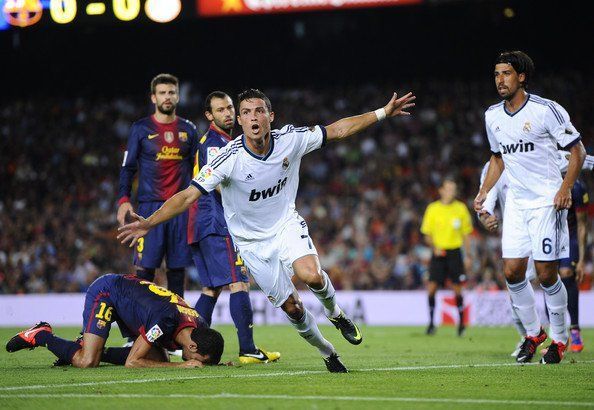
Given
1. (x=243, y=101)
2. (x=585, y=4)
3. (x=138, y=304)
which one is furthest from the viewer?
(x=585, y=4)

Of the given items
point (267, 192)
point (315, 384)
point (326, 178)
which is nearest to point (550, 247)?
point (267, 192)

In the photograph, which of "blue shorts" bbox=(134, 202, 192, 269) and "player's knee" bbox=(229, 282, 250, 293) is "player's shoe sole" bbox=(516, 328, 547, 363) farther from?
"blue shorts" bbox=(134, 202, 192, 269)

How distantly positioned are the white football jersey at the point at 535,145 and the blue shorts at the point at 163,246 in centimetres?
346

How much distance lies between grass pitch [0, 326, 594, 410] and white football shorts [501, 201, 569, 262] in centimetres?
101

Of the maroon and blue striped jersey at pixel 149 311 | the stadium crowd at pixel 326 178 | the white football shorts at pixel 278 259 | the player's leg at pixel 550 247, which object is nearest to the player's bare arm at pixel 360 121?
the white football shorts at pixel 278 259

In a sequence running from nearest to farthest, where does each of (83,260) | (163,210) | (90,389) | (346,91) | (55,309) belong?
(90,389), (163,210), (55,309), (83,260), (346,91)

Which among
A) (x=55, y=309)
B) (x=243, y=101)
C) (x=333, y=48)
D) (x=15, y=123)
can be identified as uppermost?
(x=333, y=48)

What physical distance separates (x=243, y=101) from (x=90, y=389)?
2662 mm

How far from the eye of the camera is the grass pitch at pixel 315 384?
6.06 m

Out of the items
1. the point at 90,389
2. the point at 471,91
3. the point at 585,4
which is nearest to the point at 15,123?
the point at 471,91

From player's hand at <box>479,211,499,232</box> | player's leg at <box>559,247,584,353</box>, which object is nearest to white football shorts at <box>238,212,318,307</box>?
player's hand at <box>479,211,499,232</box>

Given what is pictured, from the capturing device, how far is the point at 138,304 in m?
8.67

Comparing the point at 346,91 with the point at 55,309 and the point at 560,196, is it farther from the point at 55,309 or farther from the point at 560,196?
the point at 560,196

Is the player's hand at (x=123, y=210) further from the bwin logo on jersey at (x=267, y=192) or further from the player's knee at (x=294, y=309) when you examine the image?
the player's knee at (x=294, y=309)
